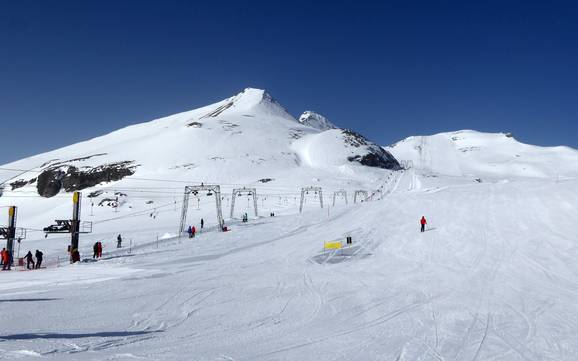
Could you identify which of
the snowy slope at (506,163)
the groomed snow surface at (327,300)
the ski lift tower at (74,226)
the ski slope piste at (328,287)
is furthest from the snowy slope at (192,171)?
the groomed snow surface at (327,300)

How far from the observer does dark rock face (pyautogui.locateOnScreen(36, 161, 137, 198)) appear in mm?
113375

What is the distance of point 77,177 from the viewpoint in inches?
4542

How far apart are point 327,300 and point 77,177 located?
4572 inches

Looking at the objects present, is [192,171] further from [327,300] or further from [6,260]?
[327,300]

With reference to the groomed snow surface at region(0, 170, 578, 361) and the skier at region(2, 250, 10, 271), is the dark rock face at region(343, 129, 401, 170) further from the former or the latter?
the skier at region(2, 250, 10, 271)

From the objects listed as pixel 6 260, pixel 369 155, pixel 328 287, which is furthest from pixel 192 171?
pixel 328 287

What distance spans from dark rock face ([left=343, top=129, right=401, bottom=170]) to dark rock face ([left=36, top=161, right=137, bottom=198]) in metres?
64.0

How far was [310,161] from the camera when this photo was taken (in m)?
124

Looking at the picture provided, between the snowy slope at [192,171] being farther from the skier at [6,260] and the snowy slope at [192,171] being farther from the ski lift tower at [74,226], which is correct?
the skier at [6,260]

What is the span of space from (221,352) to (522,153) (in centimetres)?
21375

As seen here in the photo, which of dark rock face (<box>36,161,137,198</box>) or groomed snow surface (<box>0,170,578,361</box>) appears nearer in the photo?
groomed snow surface (<box>0,170,578,361</box>)

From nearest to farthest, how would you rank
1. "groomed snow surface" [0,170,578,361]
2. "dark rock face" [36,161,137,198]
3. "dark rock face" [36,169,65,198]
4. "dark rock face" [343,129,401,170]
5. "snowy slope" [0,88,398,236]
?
"groomed snow surface" [0,170,578,361] < "snowy slope" [0,88,398,236] < "dark rock face" [36,169,65,198] < "dark rock face" [36,161,137,198] < "dark rock face" [343,129,401,170]

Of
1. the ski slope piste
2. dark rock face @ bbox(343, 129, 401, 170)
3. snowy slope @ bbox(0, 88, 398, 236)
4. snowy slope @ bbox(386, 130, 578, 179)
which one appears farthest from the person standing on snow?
snowy slope @ bbox(386, 130, 578, 179)

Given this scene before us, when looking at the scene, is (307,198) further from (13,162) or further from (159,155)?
(13,162)
